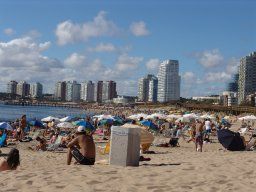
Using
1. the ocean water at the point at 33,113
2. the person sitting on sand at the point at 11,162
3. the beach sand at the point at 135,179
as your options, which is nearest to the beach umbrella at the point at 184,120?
the beach sand at the point at 135,179

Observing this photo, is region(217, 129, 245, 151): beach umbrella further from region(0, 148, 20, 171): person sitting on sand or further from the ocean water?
the ocean water

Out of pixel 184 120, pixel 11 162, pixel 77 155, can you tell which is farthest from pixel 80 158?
pixel 184 120

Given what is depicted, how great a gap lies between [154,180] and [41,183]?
1846mm

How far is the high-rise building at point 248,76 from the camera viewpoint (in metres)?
167

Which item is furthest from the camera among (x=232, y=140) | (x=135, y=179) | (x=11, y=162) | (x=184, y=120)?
(x=184, y=120)

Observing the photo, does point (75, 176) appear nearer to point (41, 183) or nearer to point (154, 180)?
point (41, 183)

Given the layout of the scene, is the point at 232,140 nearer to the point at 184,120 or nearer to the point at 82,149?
the point at 82,149

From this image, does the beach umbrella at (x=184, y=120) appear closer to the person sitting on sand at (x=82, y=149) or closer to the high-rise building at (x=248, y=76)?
the person sitting on sand at (x=82, y=149)

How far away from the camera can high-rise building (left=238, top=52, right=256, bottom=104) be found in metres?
167

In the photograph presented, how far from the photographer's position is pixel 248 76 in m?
170

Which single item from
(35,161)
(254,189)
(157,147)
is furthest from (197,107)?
(254,189)

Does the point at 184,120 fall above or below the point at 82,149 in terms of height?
below

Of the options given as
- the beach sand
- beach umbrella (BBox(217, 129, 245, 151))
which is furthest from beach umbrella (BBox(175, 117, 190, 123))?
the beach sand

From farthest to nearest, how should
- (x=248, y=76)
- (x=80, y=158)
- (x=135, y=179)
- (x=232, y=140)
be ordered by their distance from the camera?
(x=248, y=76)
(x=232, y=140)
(x=80, y=158)
(x=135, y=179)
